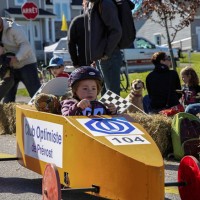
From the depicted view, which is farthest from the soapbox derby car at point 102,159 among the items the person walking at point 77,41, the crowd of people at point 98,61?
the person walking at point 77,41

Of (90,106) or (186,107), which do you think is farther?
(186,107)

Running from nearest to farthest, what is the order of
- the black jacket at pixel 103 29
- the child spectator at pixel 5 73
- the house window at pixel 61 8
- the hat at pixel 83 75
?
the hat at pixel 83 75
the black jacket at pixel 103 29
the child spectator at pixel 5 73
the house window at pixel 61 8

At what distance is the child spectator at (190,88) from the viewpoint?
10164 millimetres

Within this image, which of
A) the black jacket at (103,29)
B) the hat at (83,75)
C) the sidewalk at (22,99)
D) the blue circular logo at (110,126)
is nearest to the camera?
the blue circular logo at (110,126)

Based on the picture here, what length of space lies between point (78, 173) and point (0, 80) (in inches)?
228

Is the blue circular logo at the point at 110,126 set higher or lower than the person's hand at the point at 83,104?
lower

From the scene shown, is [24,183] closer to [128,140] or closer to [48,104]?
[48,104]

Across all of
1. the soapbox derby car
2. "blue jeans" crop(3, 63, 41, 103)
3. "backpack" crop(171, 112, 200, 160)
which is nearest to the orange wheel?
the soapbox derby car

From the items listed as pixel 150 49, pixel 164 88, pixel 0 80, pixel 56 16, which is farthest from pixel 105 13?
pixel 56 16

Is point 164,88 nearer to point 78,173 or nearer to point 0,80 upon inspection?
point 0,80

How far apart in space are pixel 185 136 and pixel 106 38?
2.23 metres

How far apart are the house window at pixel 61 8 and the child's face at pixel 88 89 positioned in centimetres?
5532

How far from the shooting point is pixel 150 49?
1183 inches

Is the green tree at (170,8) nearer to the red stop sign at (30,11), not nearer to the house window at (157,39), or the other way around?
the red stop sign at (30,11)
